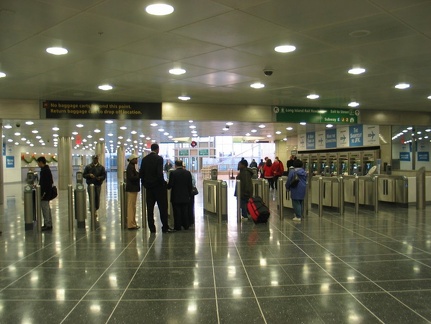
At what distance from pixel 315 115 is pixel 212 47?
26.1 ft

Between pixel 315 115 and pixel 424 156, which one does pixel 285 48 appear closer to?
pixel 315 115

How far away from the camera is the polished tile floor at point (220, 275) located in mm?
3896

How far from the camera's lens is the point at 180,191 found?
8.35 m

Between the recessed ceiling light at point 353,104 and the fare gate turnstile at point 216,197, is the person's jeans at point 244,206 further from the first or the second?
the recessed ceiling light at point 353,104

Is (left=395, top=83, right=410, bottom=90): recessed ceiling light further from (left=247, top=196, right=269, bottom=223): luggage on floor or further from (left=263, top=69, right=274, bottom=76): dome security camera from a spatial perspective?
(left=247, top=196, right=269, bottom=223): luggage on floor

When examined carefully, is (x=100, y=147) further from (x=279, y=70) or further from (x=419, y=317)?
(x=419, y=317)

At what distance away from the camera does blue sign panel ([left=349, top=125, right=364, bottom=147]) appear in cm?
1781

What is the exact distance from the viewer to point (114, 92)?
10508mm

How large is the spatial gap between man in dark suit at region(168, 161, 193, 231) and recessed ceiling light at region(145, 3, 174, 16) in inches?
156

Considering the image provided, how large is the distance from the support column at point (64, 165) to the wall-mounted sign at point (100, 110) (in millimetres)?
12625

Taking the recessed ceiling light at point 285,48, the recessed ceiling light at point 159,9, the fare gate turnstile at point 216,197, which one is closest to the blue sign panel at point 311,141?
the fare gate turnstile at point 216,197

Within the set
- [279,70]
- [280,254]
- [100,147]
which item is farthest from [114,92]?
[100,147]

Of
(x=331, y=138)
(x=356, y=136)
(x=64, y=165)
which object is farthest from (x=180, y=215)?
(x=64, y=165)

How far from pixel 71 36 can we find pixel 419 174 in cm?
1053
